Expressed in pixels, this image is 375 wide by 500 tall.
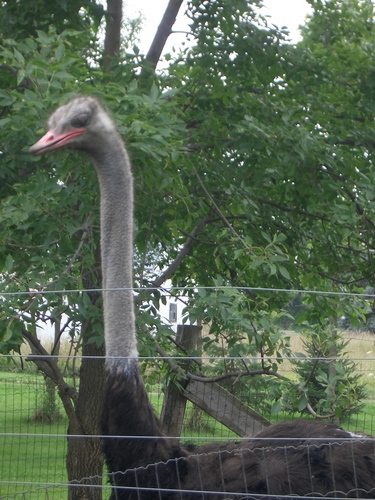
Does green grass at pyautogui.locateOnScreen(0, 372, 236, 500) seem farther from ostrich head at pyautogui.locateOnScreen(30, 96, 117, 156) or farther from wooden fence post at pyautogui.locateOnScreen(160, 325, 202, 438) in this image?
ostrich head at pyautogui.locateOnScreen(30, 96, 117, 156)

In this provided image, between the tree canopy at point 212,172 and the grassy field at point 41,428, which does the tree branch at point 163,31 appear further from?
the grassy field at point 41,428

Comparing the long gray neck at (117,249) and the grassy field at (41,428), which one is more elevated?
the long gray neck at (117,249)

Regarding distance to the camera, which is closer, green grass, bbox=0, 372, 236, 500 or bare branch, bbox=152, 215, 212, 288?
bare branch, bbox=152, 215, 212, 288

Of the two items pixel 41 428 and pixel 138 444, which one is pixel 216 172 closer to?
pixel 138 444

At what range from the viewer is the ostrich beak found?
9.51 ft

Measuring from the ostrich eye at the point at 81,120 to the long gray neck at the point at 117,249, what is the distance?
5.3 inches

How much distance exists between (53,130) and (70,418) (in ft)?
8.60

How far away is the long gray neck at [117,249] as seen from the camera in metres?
2.99

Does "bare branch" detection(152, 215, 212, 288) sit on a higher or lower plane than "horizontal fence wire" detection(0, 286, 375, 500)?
higher

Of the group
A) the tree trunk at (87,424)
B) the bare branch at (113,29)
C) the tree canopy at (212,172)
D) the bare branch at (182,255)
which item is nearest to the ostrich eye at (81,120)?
the tree canopy at (212,172)

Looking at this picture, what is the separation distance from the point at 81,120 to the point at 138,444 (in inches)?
49.2

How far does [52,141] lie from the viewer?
298 centimetres

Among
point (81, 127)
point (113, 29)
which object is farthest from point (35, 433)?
point (81, 127)

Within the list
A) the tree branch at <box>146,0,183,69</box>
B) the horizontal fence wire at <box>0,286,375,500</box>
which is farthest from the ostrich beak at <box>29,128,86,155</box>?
the tree branch at <box>146,0,183,69</box>
